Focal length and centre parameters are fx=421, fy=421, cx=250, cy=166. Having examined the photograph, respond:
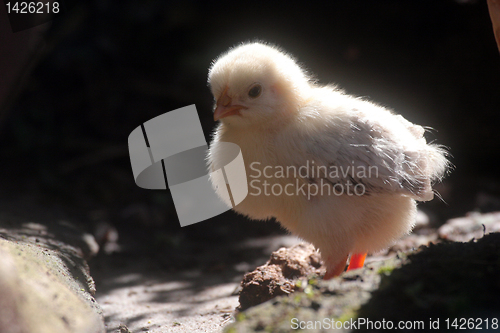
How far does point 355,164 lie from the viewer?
2807 millimetres

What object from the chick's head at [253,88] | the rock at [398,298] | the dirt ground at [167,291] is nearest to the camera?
the rock at [398,298]

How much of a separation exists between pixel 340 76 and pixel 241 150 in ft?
12.1

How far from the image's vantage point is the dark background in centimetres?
595

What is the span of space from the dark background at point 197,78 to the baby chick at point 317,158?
282cm

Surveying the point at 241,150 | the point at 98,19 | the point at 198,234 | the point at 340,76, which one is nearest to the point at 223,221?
the point at 198,234

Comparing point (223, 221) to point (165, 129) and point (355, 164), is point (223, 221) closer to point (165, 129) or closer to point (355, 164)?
point (165, 129)

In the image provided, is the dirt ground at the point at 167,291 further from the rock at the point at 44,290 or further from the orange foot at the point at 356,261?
the orange foot at the point at 356,261

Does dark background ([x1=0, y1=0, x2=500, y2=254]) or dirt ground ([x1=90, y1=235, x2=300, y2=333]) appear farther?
dark background ([x1=0, y1=0, x2=500, y2=254])

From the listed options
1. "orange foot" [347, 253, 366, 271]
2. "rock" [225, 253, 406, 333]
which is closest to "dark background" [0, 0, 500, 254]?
"orange foot" [347, 253, 366, 271]

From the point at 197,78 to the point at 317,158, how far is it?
422 cm

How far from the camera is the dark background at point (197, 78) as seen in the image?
595 cm

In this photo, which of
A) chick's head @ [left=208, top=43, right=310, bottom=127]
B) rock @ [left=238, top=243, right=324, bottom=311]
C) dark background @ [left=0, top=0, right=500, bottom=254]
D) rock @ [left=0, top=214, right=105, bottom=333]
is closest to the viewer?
rock @ [left=0, top=214, right=105, bottom=333]

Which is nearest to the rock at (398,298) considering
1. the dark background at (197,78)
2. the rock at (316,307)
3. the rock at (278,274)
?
the rock at (316,307)

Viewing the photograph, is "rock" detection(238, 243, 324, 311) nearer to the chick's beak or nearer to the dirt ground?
the dirt ground
